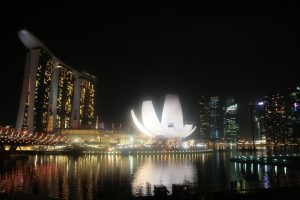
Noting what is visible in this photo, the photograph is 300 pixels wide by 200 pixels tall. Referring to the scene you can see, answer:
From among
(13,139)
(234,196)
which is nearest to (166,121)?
(13,139)

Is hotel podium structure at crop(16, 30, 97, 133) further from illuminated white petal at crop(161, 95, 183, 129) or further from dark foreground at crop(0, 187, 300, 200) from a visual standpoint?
dark foreground at crop(0, 187, 300, 200)

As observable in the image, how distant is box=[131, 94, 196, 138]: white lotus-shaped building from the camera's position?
69.7 meters

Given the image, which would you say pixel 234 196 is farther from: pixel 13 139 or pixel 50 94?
pixel 50 94

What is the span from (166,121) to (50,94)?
161ft

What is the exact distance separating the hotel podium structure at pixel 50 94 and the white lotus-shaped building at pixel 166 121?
33088mm

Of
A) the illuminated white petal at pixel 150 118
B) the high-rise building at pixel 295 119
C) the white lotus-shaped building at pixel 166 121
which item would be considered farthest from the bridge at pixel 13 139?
the high-rise building at pixel 295 119

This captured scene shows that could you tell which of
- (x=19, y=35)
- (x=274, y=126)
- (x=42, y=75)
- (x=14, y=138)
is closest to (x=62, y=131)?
(x=42, y=75)

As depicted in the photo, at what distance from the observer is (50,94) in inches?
4235

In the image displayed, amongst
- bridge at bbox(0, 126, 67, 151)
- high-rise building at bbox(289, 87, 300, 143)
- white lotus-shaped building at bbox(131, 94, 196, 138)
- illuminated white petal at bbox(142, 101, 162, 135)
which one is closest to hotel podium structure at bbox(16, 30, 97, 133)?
bridge at bbox(0, 126, 67, 151)

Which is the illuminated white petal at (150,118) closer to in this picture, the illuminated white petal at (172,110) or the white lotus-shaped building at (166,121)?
the white lotus-shaped building at (166,121)

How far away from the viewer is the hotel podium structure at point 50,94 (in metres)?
91.5

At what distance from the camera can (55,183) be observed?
2219 centimetres

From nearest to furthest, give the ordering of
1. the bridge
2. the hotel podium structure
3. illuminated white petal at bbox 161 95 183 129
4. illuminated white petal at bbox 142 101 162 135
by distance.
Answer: the bridge → illuminated white petal at bbox 161 95 183 129 → illuminated white petal at bbox 142 101 162 135 → the hotel podium structure

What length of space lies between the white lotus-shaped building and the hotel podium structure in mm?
33088
